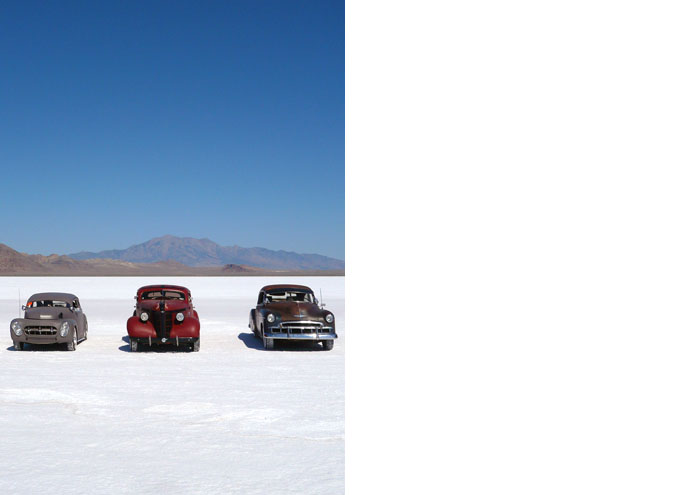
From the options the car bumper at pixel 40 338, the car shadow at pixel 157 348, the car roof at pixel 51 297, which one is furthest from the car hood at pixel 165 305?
the car roof at pixel 51 297

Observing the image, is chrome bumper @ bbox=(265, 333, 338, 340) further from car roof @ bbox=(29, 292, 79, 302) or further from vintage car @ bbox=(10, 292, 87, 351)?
car roof @ bbox=(29, 292, 79, 302)

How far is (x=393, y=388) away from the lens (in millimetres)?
2236

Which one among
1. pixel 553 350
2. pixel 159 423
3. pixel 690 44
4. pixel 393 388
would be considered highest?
pixel 690 44

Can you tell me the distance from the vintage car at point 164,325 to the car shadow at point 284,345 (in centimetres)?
137

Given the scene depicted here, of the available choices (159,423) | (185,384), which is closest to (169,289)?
(185,384)

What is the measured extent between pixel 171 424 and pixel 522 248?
16.2ft

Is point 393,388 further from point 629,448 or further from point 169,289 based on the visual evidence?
point 169,289

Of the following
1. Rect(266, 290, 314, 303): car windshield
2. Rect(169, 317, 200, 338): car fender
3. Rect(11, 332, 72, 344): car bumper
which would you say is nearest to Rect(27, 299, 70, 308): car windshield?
Rect(11, 332, 72, 344): car bumper

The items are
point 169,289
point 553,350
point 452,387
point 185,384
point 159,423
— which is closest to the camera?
point 553,350

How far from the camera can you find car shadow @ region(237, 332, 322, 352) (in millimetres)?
13195

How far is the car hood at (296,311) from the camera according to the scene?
12.9 m

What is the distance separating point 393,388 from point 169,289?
1235 cm

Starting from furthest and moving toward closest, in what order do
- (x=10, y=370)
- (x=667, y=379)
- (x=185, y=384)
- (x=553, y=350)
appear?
(x=10, y=370), (x=185, y=384), (x=553, y=350), (x=667, y=379)

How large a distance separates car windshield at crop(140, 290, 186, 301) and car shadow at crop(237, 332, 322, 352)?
1.73 m
